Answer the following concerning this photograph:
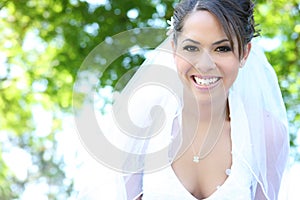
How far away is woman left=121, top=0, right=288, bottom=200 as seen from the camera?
8.14 feet

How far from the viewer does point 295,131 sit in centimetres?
557

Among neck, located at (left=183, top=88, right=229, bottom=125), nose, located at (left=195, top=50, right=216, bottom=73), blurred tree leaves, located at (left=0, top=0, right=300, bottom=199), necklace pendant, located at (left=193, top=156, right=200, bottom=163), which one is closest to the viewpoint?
nose, located at (left=195, top=50, right=216, bottom=73)

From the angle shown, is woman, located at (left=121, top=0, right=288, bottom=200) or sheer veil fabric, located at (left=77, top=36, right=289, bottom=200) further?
sheer veil fabric, located at (left=77, top=36, right=289, bottom=200)

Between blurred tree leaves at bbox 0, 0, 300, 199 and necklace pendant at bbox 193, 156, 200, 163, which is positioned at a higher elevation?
blurred tree leaves at bbox 0, 0, 300, 199

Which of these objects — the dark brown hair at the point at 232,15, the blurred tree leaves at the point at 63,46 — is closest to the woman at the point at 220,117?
the dark brown hair at the point at 232,15

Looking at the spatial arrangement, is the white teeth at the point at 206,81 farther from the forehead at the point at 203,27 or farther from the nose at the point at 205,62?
the forehead at the point at 203,27

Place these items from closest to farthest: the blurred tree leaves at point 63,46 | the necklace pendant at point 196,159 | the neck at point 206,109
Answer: the neck at point 206,109 → the necklace pendant at point 196,159 → the blurred tree leaves at point 63,46

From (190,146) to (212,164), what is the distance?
0.11 meters

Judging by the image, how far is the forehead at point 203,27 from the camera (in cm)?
247

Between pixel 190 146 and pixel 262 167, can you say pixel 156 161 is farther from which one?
pixel 262 167

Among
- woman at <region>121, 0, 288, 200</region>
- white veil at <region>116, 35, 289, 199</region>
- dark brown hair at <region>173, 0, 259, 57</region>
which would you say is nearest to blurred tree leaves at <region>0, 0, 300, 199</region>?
white veil at <region>116, 35, 289, 199</region>

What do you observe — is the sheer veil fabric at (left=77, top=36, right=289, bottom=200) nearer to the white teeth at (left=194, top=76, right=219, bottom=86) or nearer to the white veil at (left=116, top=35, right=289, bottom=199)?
the white veil at (left=116, top=35, right=289, bottom=199)

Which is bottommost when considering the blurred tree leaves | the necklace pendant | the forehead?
the necklace pendant

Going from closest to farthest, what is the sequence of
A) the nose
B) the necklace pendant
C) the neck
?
the nose
the neck
the necklace pendant
